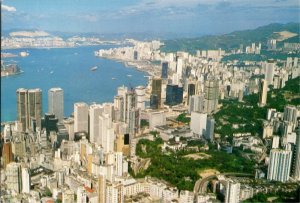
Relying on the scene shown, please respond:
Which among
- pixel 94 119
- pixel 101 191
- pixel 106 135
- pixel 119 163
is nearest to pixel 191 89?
pixel 94 119

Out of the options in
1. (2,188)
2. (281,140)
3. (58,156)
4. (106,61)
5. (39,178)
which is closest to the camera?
(2,188)

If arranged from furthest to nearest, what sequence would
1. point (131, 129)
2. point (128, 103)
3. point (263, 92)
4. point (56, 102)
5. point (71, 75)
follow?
point (263, 92) → point (71, 75) → point (128, 103) → point (56, 102) → point (131, 129)

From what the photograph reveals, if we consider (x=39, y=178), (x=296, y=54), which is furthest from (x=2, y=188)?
(x=296, y=54)

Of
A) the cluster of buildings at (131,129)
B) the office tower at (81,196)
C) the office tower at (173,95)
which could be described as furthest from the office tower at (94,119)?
the office tower at (173,95)

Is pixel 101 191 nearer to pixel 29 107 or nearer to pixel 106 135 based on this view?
pixel 106 135

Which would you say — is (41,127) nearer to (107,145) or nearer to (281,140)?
(107,145)

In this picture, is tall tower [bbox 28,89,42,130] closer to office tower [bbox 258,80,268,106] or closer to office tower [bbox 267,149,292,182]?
office tower [bbox 267,149,292,182]
